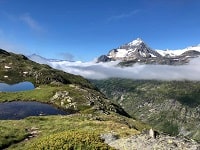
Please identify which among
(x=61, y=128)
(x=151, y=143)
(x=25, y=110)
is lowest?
(x=25, y=110)

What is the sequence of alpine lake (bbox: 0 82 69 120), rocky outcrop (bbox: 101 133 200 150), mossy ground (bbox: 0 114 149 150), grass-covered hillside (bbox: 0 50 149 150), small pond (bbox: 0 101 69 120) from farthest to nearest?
small pond (bbox: 0 101 69 120) < alpine lake (bbox: 0 82 69 120) < rocky outcrop (bbox: 101 133 200 150) < grass-covered hillside (bbox: 0 50 149 150) < mossy ground (bbox: 0 114 149 150)

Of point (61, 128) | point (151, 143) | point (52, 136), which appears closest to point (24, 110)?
point (61, 128)

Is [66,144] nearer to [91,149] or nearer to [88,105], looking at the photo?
[91,149]

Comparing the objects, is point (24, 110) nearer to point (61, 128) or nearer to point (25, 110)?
point (25, 110)

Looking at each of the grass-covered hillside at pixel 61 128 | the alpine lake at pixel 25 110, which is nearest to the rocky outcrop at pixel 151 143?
the grass-covered hillside at pixel 61 128

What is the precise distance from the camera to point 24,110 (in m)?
98.3

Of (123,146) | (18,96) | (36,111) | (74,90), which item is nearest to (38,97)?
(18,96)

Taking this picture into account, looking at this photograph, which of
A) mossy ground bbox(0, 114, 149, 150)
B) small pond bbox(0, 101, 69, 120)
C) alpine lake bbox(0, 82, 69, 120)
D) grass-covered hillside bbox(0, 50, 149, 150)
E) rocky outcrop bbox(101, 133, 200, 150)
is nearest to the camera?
mossy ground bbox(0, 114, 149, 150)

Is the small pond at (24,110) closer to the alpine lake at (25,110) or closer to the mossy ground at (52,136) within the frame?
the alpine lake at (25,110)

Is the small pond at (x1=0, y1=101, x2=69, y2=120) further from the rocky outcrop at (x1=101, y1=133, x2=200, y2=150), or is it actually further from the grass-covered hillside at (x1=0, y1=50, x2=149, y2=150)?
the rocky outcrop at (x1=101, y1=133, x2=200, y2=150)

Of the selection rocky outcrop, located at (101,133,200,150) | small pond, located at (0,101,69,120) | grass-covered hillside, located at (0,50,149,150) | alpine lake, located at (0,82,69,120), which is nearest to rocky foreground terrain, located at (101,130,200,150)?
rocky outcrop, located at (101,133,200,150)

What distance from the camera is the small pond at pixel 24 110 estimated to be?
9042 centimetres

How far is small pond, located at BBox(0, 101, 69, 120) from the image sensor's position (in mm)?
90419

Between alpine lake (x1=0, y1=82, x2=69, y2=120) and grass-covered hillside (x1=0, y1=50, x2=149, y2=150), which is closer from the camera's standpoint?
grass-covered hillside (x1=0, y1=50, x2=149, y2=150)
